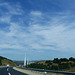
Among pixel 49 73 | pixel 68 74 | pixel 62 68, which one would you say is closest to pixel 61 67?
pixel 62 68

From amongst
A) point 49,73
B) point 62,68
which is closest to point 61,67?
point 62,68

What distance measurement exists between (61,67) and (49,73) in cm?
1161

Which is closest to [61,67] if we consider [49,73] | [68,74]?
[49,73]

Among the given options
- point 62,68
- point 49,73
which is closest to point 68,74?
point 49,73

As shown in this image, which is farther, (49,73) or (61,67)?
(61,67)

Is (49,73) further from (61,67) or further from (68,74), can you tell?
(61,67)

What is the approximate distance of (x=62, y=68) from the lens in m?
39.4

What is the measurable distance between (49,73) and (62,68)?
38.2 ft

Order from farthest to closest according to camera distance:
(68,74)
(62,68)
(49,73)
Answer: (62,68)
(49,73)
(68,74)

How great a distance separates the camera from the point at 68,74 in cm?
1966

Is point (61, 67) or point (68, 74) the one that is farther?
point (61, 67)

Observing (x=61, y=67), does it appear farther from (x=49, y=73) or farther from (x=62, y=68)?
(x=49, y=73)

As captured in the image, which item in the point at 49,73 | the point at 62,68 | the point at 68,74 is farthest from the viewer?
the point at 62,68

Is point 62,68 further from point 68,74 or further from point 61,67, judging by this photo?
point 68,74
